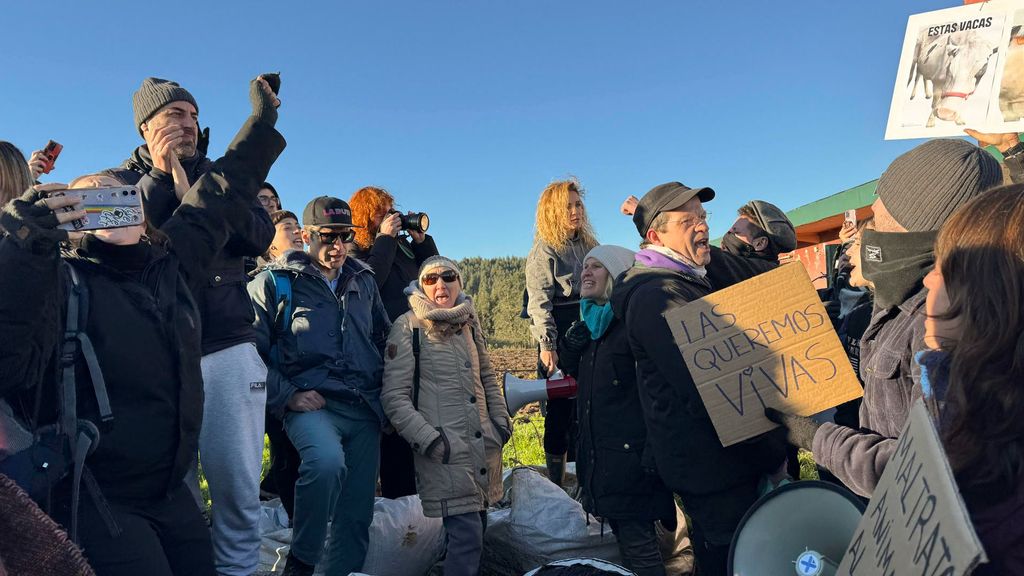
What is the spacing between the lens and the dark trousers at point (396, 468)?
13.1ft

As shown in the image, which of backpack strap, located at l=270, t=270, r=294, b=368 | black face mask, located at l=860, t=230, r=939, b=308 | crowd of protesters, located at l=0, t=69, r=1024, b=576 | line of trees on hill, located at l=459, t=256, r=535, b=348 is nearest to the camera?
crowd of protesters, located at l=0, t=69, r=1024, b=576

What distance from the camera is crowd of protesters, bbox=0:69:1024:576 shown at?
1.29 meters

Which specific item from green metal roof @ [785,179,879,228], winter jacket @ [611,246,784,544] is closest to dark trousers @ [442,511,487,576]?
winter jacket @ [611,246,784,544]

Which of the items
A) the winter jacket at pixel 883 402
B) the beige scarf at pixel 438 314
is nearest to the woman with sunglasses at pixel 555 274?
the beige scarf at pixel 438 314

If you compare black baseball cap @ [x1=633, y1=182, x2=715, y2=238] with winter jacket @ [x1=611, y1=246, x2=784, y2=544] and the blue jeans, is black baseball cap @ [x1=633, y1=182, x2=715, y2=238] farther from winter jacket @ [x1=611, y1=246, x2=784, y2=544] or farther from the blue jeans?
the blue jeans

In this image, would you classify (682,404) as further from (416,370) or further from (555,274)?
(555,274)

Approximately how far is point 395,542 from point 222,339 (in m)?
1.42

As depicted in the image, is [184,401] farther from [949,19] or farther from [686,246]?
[949,19]

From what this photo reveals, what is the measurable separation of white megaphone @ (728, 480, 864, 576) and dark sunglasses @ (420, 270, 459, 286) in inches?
82.5

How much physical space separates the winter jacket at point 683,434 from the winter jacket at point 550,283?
1.98 m

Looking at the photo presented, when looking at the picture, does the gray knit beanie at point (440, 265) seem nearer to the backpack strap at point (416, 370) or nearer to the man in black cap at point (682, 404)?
the backpack strap at point (416, 370)

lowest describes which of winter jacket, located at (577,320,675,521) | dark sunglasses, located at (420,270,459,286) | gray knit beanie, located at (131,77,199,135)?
winter jacket, located at (577,320,675,521)

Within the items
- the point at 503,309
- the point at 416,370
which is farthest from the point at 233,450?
the point at 503,309

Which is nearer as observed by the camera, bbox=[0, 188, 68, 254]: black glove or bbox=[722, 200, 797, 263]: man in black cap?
bbox=[0, 188, 68, 254]: black glove
